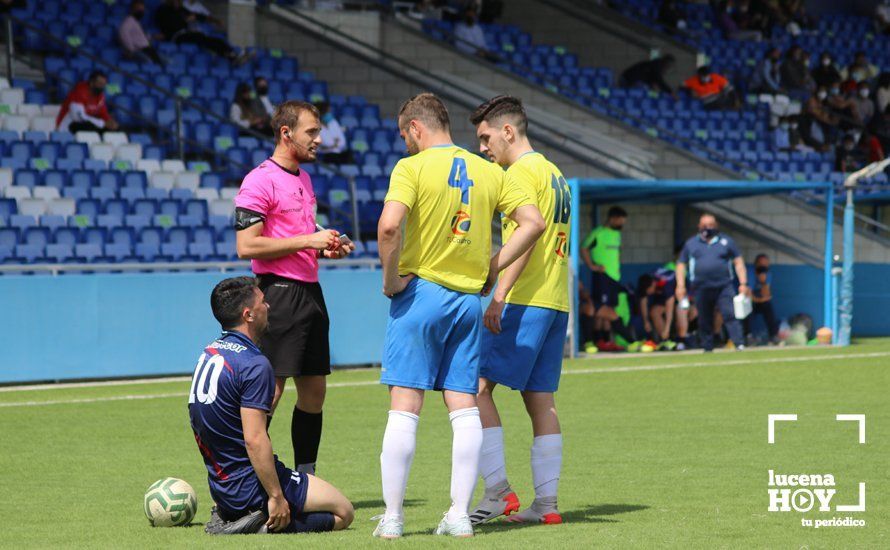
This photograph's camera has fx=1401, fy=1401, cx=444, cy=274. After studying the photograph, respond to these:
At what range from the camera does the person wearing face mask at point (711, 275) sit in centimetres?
1914

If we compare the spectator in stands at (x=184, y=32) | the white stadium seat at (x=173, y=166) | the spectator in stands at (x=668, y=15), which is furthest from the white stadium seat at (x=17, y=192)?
the spectator in stands at (x=668, y=15)

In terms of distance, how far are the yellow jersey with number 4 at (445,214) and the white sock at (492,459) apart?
34.8 inches

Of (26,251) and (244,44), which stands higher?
(244,44)

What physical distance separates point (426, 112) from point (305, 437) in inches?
83.3

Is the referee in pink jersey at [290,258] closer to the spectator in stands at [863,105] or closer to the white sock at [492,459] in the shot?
the white sock at [492,459]

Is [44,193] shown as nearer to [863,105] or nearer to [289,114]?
[289,114]

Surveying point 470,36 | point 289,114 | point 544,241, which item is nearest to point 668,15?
point 470,36

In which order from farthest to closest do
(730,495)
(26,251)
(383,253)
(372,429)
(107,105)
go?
(107,105) → (26,251) → (372,429) → (730,495) → (383,253)

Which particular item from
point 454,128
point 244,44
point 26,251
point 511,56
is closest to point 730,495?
point 26,251

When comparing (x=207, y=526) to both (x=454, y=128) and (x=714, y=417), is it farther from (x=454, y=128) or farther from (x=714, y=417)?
(x=454, y=128)

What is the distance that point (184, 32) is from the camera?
23.4m

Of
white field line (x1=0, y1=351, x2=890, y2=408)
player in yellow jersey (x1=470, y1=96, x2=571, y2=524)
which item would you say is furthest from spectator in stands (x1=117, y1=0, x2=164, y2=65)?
player in yellow jersey (x1=470, y1=96, x2=571, y2=524)

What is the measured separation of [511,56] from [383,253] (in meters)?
21.9

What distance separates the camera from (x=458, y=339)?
6.66 metres
